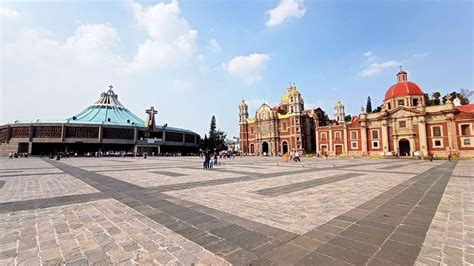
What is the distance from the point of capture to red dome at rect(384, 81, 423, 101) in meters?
44.5

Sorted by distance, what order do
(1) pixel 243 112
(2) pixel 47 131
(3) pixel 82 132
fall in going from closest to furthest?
(2) pixel 47 131 → (3) pixel 82 132 → (1) pixel 243 112

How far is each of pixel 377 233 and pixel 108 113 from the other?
7852 cm

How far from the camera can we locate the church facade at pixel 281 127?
210ft

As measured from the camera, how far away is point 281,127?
68.7 m

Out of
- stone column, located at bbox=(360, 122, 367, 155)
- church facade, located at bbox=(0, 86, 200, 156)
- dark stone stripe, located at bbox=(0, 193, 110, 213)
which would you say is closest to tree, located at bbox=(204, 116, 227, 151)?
church facade, located at bbox=(0, 86, 200, 156)

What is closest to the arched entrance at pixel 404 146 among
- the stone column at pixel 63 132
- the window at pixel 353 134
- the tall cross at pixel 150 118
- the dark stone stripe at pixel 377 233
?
the window at pixel 353 134

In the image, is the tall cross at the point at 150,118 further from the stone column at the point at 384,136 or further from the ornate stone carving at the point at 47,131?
the stone column at the point at 384,136

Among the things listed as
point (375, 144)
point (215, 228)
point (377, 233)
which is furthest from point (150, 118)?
point (377, 233)

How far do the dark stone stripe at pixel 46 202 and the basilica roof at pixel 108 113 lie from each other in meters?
60.7

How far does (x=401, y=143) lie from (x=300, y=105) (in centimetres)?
2678

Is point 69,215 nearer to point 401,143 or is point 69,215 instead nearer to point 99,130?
point 401,143

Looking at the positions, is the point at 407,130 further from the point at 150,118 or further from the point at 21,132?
the point at 21,132

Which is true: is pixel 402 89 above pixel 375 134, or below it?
above

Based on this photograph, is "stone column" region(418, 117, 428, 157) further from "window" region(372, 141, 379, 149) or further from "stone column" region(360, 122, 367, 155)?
"stone column" region(360, 122, 367, 155)
